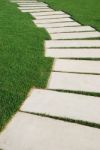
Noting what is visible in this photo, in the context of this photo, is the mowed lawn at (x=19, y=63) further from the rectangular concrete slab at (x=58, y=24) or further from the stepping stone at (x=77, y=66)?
the rectangular concrete slab at (x=58, y=24)

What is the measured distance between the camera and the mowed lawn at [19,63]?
4.18m

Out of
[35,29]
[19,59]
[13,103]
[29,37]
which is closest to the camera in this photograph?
[13,103]

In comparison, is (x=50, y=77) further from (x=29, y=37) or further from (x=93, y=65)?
(x=29, y=37)

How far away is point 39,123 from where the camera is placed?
141 inches

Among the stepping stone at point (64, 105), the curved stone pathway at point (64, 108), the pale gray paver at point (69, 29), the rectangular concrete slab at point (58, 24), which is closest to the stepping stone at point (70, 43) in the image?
the curved stone pathway at point (64, 108)

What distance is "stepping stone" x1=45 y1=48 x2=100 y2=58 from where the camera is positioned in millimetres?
5888

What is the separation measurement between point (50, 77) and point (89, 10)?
6.11 m

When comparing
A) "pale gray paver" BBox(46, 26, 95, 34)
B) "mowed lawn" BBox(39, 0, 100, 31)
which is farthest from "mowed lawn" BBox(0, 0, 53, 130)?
"mowed lawn" BBox(39, 0, 100, 31)

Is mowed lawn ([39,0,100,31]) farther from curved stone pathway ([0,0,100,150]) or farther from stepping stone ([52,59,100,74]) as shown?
stepping stone ([52,59,100,74])

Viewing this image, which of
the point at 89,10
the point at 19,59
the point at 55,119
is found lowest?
the point at 89,10

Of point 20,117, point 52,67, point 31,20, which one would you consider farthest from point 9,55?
point 31,20

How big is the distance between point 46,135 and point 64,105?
0.71 metres

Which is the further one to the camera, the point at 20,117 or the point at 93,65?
the point at 93,65

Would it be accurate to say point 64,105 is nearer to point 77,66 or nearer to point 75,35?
point 77,66
